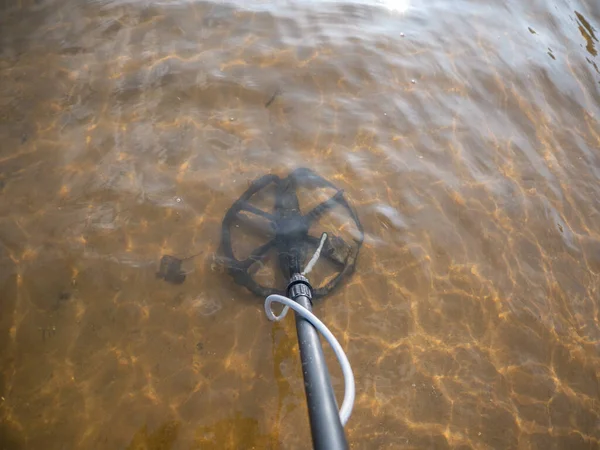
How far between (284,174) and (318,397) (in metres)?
3.14

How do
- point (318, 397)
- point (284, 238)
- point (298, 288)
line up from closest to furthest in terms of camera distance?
point (318, 397)
point (298, 288)
point (284, 238)

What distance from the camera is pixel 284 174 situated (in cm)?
488

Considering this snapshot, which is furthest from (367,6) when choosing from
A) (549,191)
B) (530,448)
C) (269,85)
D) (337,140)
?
(530,448)

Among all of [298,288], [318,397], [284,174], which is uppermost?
[318,397]

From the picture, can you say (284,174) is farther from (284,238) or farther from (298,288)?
(298,288)

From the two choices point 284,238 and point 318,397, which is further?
point 284,238

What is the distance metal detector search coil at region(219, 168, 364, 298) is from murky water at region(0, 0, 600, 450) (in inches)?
7.2

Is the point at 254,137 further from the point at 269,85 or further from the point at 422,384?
the point at 422,384

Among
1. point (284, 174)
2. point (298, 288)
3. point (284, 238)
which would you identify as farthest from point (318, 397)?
point (284, 174)

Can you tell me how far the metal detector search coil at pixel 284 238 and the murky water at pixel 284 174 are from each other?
18cm

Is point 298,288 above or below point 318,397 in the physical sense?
below

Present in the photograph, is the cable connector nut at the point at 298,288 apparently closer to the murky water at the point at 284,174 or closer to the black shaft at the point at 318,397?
the black shaft at the point at 318,397

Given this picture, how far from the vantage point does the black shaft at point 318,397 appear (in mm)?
1917

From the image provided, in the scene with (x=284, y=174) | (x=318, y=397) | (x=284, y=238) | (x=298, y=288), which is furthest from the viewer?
(x=284, y=174)
